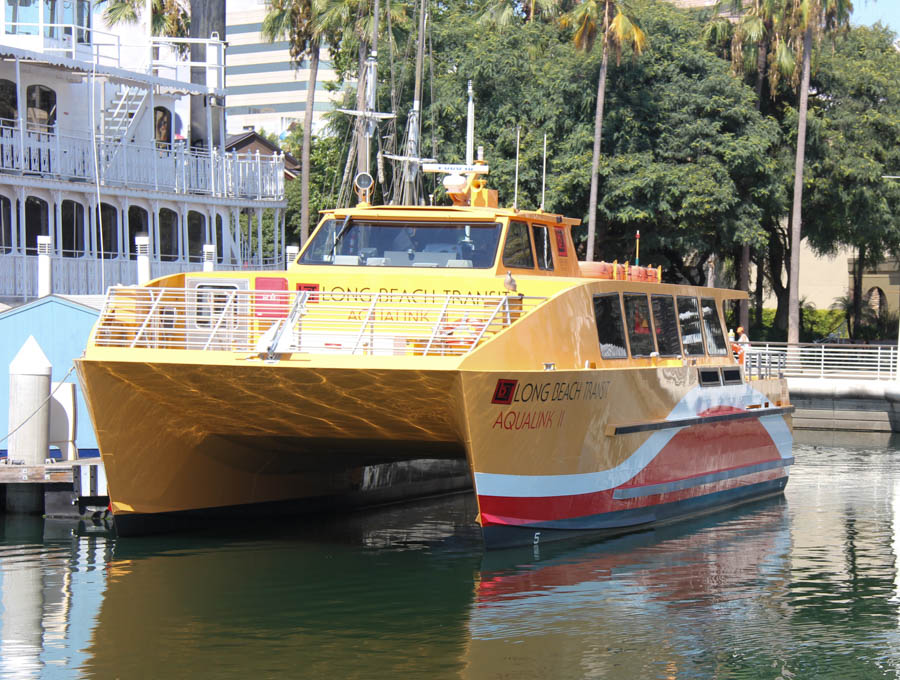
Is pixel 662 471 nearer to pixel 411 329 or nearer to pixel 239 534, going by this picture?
pixel 411 329

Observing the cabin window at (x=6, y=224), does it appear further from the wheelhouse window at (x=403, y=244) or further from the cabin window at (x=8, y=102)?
the wheelhouse window at (x=403, y=244)

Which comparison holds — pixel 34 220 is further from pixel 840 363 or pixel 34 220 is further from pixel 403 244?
pixel 840 363

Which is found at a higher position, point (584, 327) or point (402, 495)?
point (584, 327)

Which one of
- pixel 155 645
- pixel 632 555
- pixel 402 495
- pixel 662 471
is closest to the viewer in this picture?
pixel 155 645

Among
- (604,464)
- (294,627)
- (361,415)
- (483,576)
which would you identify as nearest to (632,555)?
(604,464)

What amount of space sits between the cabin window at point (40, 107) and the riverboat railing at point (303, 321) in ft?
37.4

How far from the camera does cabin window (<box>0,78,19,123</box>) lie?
23219mm

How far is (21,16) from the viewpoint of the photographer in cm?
2509

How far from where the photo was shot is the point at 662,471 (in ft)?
50.8

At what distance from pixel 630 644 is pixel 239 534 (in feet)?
20.9

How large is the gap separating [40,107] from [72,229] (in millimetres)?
2429

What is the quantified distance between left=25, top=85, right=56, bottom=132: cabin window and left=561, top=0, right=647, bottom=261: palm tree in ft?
49.3

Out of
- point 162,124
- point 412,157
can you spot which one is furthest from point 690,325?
point 162,124

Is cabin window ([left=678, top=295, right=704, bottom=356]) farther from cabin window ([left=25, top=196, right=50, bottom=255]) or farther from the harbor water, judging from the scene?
cabin window ([left=25, top=196, right=50, bottom=255])
